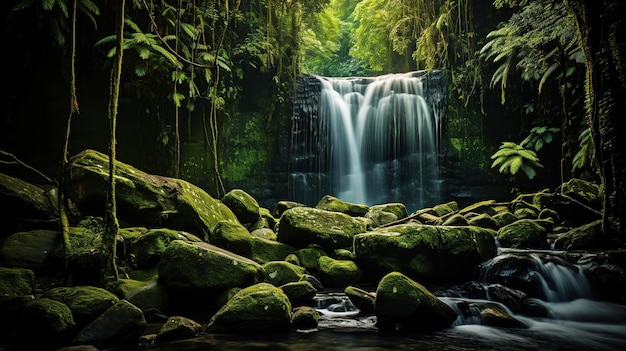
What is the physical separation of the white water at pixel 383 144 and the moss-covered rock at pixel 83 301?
411 inches

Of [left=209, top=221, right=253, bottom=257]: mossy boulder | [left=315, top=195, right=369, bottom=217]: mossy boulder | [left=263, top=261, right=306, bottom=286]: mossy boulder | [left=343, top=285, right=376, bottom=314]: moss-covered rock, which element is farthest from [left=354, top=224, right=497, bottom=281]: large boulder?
[left=315, top=195, right=369, bottom=217]: mossy boulder

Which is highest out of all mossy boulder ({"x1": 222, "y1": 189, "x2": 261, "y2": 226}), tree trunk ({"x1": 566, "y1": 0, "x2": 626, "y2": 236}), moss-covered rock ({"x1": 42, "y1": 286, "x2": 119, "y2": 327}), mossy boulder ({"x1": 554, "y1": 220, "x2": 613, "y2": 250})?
tree trunk ({"x1": 566, "y1": 0, "x2": 626, "y2": 236})

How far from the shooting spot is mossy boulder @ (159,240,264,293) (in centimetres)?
459

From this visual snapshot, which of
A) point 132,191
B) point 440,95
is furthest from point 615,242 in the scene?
point 440,95

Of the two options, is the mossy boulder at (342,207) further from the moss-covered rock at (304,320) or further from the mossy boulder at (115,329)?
the mossy boulder at (115,329)

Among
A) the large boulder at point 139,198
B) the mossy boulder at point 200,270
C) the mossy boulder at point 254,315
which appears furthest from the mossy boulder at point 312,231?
the mossy boulder at point 254,315

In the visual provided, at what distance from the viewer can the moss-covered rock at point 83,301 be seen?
3562 millimetres

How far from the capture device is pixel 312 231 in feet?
22.2

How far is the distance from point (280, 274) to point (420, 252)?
2.25 meters

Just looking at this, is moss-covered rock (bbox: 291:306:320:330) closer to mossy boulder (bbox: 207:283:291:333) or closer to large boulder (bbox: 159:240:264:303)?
mossy boulder (bbox: 207:283:291:333)

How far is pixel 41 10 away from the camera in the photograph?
8094 mm

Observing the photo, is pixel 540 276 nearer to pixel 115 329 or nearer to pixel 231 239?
pixel 231 239

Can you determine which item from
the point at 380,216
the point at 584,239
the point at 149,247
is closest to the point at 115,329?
the point at 149,247

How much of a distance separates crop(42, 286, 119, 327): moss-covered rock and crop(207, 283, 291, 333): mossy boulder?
1.03 metres
